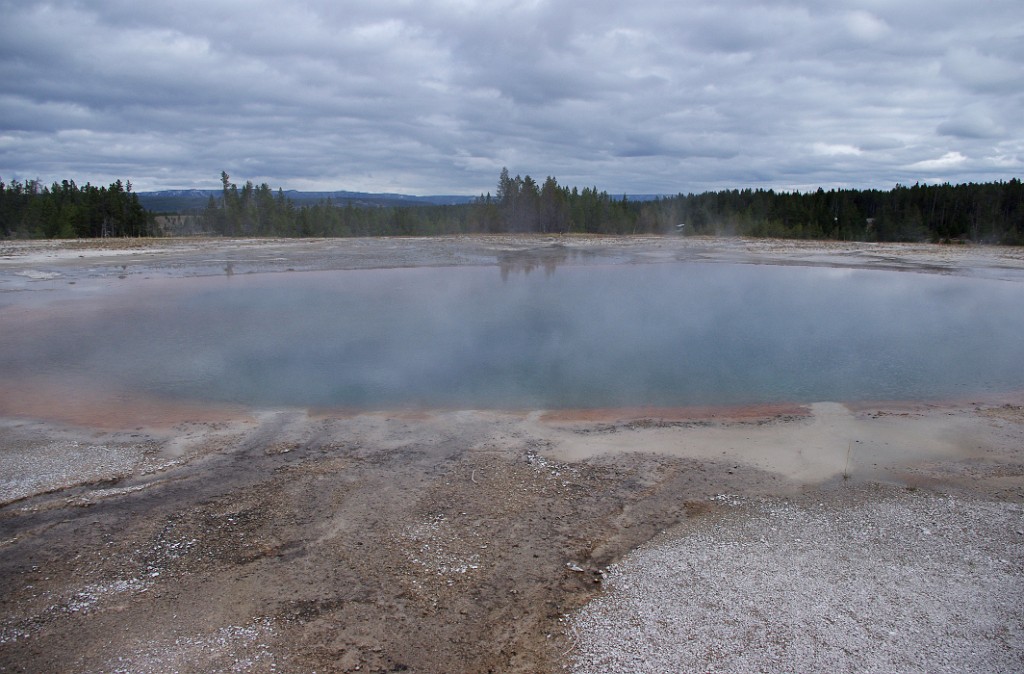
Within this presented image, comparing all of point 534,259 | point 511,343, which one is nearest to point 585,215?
point 534,259

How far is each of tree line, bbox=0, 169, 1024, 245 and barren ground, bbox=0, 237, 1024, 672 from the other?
4337cm

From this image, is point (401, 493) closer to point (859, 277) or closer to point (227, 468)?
point (227, 468)

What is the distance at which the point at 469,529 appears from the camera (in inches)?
202

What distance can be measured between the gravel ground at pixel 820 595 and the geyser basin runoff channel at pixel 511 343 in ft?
10.8

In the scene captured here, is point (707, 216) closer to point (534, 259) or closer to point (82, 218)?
point (534, 259)

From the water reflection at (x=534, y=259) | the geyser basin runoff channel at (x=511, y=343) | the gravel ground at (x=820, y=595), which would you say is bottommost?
the gravel ground at (x=820, y=595)

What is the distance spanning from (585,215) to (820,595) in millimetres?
56383

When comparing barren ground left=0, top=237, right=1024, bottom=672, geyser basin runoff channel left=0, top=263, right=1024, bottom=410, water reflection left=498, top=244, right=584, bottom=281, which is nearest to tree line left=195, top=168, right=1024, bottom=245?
water reflection left=498, top=244, right=584, bottom=281

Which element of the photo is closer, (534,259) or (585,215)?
(534,259)

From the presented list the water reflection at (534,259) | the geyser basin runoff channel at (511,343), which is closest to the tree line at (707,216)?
the water reflection at (534,259)

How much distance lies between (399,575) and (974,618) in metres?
3.59

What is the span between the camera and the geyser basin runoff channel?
29.4ft

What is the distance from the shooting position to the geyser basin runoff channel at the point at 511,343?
353 inches

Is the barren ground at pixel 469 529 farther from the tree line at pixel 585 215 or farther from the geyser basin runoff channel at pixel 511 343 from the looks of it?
the tree line at pixel 585 215
